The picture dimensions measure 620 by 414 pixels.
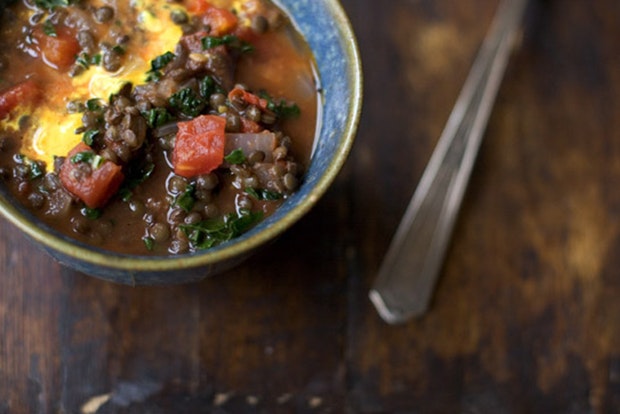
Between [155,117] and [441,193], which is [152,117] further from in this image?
[441,193]

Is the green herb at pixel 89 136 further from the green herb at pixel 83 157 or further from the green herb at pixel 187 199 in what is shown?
the green herb at pixel 187 199

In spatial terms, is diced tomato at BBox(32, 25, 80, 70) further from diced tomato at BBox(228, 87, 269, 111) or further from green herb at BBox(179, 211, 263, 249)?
green herb at BBox(179, 211, 263, 249)

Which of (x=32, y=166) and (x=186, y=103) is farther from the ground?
(x=186, y=103)

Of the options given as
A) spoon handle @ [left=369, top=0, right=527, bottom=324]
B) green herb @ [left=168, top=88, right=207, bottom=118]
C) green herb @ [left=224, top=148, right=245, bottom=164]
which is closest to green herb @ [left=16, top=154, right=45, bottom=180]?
green herb @ [left=168, top=88, right=207, bottom=118]

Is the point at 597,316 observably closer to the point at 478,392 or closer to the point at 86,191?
the point at 478,392

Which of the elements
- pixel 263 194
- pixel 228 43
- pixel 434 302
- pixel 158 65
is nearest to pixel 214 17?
pixel 228 43

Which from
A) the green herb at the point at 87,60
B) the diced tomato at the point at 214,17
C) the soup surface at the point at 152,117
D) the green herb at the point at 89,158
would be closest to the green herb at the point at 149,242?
the soup surface at the point at 152,117

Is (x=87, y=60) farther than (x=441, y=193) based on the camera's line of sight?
No
